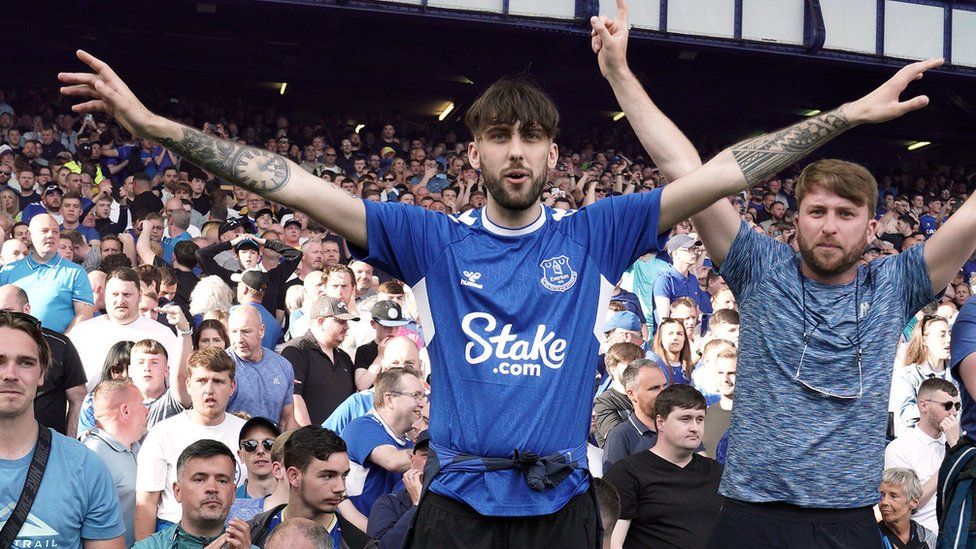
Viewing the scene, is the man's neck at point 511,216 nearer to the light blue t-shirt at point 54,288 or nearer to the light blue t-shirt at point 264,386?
the light blue t-shirt at point 264,386

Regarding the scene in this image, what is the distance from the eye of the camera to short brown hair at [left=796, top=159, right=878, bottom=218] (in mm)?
3371

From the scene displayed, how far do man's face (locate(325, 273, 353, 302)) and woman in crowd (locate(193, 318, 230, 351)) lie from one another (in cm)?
131

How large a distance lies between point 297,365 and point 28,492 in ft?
12.0

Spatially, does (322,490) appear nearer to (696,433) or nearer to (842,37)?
(696,433)

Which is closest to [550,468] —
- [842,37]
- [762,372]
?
[762,372]

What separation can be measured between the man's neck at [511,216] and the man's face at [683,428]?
2.81m

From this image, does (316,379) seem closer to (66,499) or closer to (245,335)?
(245,335)

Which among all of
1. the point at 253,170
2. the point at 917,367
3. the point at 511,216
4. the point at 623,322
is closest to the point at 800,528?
the point at 511,216

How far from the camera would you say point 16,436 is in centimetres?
416

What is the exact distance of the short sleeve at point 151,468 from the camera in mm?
5855

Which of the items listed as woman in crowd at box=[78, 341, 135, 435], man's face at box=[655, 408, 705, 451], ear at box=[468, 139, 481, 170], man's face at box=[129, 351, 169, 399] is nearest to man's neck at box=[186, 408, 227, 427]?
man's face at box=[129, 351, 169, 399]

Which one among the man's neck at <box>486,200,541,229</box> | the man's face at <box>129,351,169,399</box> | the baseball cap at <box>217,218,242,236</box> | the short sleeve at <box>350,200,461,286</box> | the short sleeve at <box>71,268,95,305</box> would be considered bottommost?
the man's face at <box>129,351,169,399</box>

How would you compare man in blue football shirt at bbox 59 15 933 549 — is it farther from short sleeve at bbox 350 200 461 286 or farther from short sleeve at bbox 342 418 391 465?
short sleeve at bbox 342 418 391 465

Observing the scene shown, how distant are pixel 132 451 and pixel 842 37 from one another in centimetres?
1690
